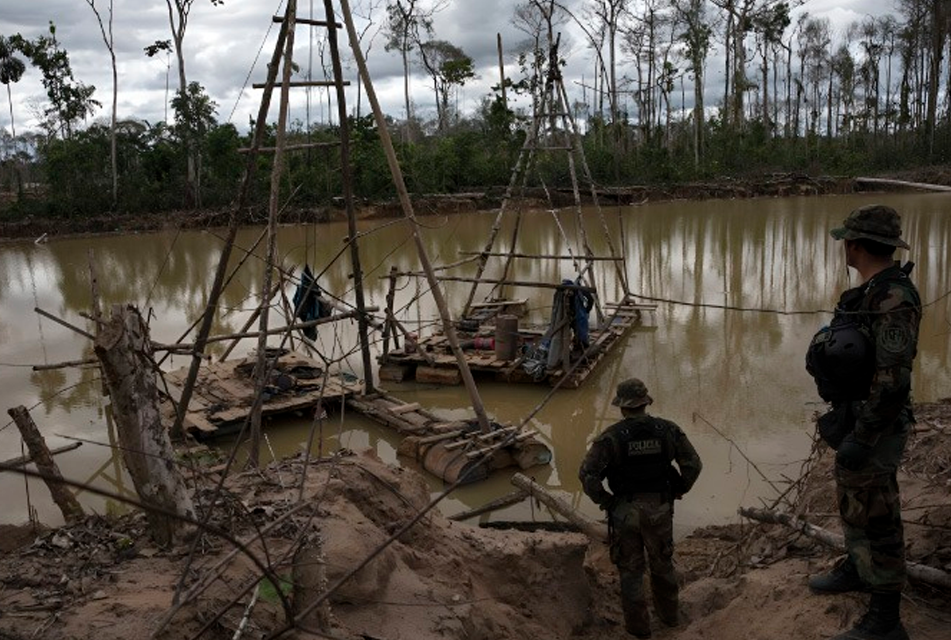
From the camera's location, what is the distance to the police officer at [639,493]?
13.5 feet

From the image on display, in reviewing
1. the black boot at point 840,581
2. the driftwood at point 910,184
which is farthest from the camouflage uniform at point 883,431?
the driftwood at point 910,184

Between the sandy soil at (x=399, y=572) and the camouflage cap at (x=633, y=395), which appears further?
the camouflage cap at (x=633, y=395)

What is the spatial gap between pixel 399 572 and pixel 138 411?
144cm

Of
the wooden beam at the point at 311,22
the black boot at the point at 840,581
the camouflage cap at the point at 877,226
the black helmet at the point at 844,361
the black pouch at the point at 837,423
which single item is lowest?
the black boot at the point at 840,581

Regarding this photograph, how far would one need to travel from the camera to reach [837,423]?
3.24 metres

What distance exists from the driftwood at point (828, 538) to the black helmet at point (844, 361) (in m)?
0.81

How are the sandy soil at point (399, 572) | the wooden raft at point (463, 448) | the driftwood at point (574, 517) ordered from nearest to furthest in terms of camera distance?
the sandy soil at point (399, 572)
the driftwood at point (574, 517)
the wooden raft at point (463, 448)

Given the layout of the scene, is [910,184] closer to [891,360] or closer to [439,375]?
[891,360]

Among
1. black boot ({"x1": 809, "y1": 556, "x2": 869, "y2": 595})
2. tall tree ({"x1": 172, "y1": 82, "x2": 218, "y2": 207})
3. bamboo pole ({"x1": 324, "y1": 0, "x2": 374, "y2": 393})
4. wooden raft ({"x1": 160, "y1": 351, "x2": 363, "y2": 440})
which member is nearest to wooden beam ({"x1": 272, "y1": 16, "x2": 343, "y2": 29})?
bamboo pole ({"x1": 324, "y1": 0, "x2": 374, "y2": 393})

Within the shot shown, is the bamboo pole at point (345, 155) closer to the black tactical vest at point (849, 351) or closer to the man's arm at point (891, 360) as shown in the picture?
the black tactical vest at point (849, 351)

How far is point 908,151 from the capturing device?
121ft

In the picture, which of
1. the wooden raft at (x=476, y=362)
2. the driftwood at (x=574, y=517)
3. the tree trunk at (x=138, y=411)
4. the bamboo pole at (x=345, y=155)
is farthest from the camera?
the wooden raft at (x=476, y=362)

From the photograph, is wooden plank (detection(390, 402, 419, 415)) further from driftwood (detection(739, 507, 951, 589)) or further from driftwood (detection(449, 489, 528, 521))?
driftwood (detection(739, 507, 951, 589))

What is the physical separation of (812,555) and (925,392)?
17.3 ft
